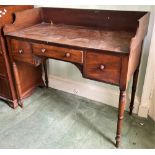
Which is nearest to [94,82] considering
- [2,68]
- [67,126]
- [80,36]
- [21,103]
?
[67,126]

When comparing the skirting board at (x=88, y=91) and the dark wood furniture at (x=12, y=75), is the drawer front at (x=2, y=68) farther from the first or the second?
the skirting board at (x=88, y=91)

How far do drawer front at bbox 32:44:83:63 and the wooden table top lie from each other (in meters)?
0.05

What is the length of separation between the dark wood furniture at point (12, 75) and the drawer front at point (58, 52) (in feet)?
0.40

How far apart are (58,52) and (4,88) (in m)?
0.84

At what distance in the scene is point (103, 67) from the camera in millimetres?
1286

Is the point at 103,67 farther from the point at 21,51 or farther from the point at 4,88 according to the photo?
the point at 4,88

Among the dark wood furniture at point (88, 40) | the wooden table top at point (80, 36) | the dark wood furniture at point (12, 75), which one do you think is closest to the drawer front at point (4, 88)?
the dark wood furniture at point (12, 75)

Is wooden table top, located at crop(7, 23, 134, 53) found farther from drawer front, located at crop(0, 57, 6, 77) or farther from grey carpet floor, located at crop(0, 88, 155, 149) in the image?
grey carpet floor, located at crop(0, 88, 155, 149)

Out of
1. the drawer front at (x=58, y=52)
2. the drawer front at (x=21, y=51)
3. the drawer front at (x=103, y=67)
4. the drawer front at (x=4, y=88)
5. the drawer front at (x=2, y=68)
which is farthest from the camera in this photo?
the drawer front at (x=4, y=88)

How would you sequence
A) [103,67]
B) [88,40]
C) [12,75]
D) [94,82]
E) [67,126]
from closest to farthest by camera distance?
[103,67]
[88,40]
[67,126]
[12,75]
[94,82]

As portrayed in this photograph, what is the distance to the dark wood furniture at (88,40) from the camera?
1.26 meters

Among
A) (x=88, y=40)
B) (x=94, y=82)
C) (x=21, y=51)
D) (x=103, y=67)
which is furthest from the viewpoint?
(x=94, y=82)

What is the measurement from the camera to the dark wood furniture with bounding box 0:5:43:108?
5.43 feet
